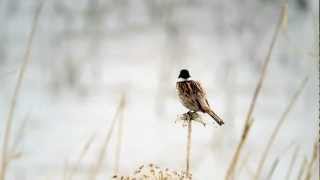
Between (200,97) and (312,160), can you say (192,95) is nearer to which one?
(200,97)

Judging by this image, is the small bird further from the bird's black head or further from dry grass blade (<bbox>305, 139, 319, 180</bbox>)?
dry grass blade (<bbox>305, 139, 319, 180</bbox>)

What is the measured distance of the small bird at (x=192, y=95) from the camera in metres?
3.59

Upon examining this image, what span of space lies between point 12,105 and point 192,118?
40.3 inches

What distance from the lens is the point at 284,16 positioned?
8.27 feet

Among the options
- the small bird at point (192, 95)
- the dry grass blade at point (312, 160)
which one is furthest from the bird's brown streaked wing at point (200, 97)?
the dry grass blade at point (312, 160)

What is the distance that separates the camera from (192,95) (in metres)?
3.75

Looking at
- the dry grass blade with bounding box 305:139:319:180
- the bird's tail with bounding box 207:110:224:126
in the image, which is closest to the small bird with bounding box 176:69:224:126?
the bird's tail with bounding box 207:110:224:126

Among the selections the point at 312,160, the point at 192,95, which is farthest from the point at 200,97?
the point at 312,160

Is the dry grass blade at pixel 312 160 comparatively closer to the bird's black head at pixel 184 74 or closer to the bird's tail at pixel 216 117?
the bird's tail at pixel 216 117

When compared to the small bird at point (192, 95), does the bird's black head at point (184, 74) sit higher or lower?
higher

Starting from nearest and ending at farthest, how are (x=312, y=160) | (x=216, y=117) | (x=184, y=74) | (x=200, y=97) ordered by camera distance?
(x=312, y=160) → (x=216, y=117) → (x=200, y=97) → (x=184, y=74)

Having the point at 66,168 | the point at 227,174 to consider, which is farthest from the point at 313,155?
the point at 66,168

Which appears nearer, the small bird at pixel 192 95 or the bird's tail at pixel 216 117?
the bird's tail at pixel 216 117

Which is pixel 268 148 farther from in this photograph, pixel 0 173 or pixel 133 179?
pixel 0 173
